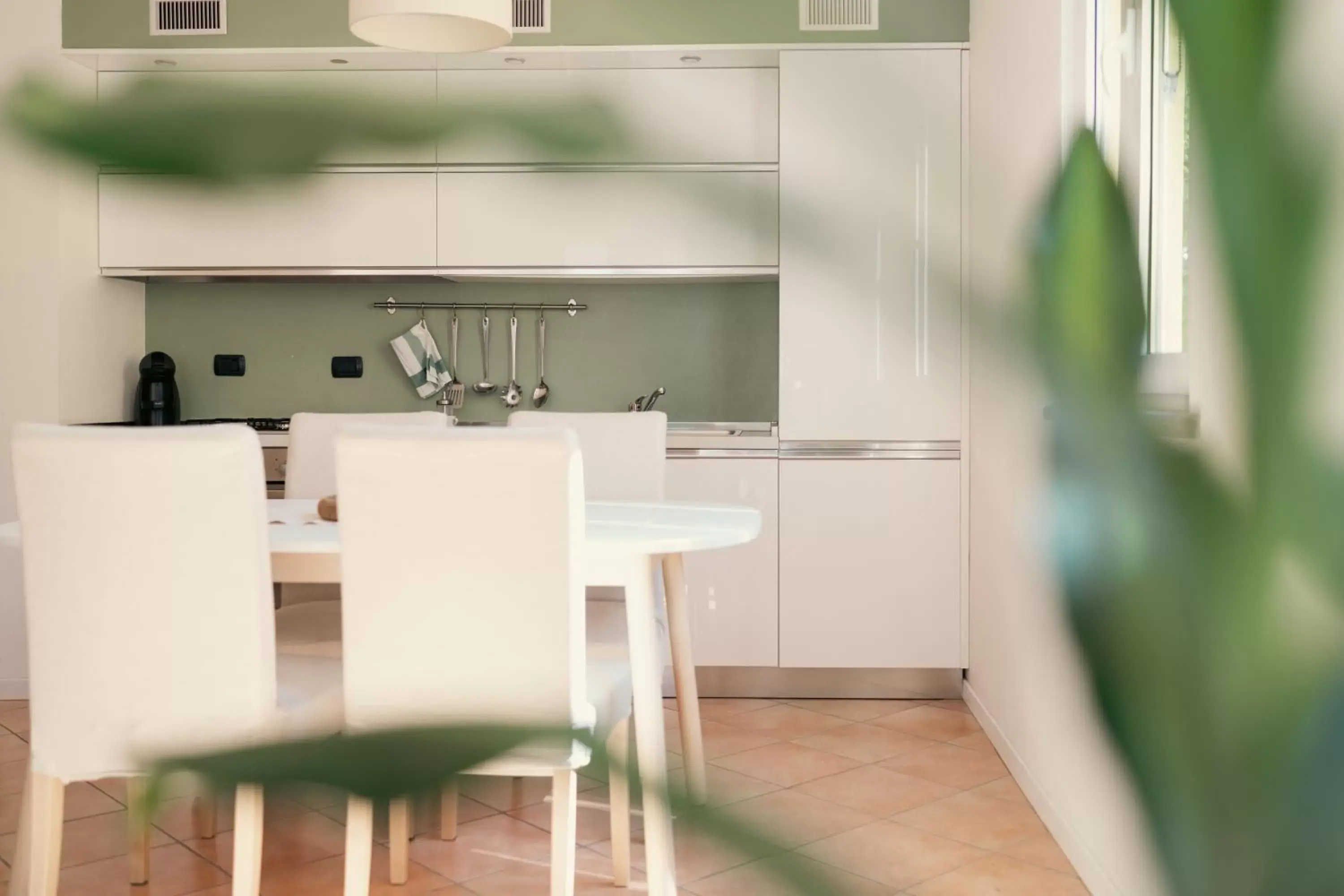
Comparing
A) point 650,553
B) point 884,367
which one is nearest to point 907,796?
point 650,553

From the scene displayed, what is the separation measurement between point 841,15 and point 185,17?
2.23m

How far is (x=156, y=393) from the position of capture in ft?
15.4

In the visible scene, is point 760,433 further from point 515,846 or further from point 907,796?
point 515,846

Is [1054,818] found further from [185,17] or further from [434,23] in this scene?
[185,17]

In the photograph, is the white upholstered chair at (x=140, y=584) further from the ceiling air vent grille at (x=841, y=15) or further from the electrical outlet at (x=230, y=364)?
the electrical outlet at (x=230, y=364)

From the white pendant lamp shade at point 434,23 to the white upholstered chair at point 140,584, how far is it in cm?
82

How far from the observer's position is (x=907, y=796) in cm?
323

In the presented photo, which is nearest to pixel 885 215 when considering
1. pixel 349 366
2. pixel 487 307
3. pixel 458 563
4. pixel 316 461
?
pixel 458 563

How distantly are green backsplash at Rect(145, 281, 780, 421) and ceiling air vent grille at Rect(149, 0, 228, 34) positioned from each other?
1.02 metres

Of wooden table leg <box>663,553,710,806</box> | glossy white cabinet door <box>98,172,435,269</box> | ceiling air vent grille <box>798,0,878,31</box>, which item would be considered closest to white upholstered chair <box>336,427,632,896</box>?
wooden table leg <box>663,553,710,806</box>

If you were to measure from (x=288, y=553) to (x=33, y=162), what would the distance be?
2.26m

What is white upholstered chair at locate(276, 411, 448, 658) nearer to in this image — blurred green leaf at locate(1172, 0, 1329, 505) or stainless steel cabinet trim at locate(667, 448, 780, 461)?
stainless steel cabinet trim at locate(667, 448, 780, 461)

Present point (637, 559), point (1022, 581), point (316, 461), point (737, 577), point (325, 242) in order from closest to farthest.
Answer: point (637, 559)
point (1022, 581)
point (316, 461)
point (737, 577)
point (325, 242)

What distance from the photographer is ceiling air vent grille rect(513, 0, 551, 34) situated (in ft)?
13.9
